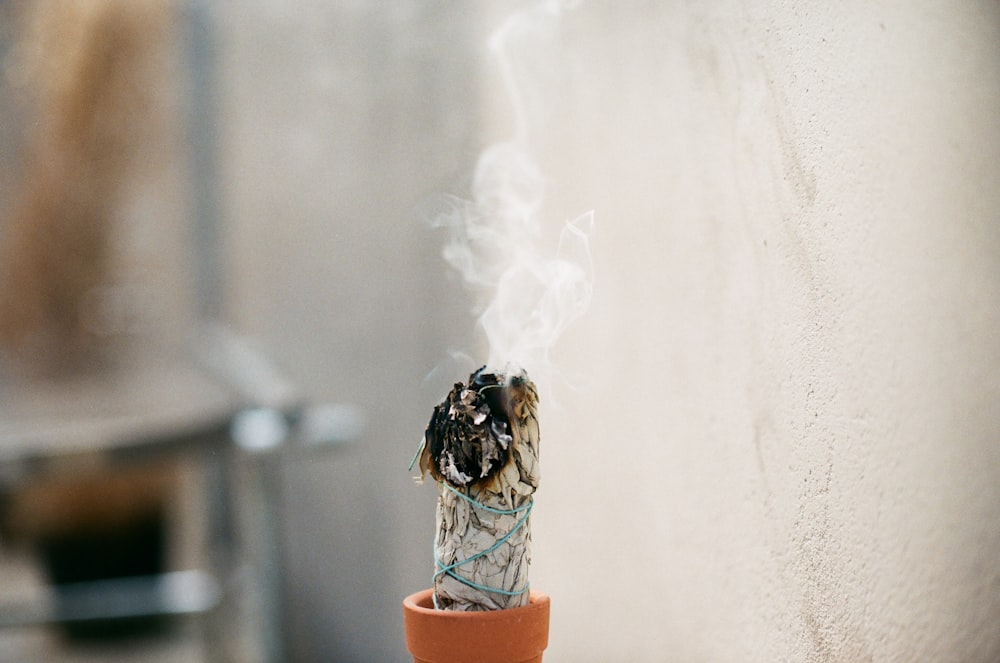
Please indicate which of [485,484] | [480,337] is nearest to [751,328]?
[485,484]

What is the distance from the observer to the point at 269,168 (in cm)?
176

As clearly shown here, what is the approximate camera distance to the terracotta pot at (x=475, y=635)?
33.1 inches

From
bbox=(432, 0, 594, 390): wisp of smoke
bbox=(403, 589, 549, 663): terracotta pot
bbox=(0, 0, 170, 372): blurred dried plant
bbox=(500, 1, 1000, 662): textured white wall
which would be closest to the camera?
bbox=(403, 589, 549, 663): terracotta pot

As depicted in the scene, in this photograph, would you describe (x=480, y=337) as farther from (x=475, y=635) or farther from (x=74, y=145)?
(x=74, y=145)

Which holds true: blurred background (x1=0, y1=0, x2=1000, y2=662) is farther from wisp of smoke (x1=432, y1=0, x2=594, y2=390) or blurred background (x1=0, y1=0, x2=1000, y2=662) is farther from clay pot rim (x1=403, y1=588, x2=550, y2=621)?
clay pot rim (x1=403, y1=588, x2=550, y2=621)

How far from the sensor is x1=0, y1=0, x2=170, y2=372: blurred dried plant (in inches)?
71.9

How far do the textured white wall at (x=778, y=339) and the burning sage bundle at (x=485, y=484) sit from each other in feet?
1.26

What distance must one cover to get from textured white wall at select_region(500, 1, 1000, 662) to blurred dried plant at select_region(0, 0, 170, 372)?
1.04 metres

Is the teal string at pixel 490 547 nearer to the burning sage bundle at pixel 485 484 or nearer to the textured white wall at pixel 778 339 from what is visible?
→ the burning sage bundle at pixel 485 484

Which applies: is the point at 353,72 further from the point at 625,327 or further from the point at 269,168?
the point at 625,327

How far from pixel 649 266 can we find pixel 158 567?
1.36m

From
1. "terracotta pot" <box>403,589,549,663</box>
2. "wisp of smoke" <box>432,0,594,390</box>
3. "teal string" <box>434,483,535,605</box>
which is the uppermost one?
"wisp of smoke" <box>432,0,594,390</box>

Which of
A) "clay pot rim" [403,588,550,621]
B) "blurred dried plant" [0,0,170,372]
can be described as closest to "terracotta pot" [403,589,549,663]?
"clay pot rim" [403,588,550,621]

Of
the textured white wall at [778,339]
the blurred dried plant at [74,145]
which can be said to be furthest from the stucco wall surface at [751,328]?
the blurred dried plant at [74,145]
